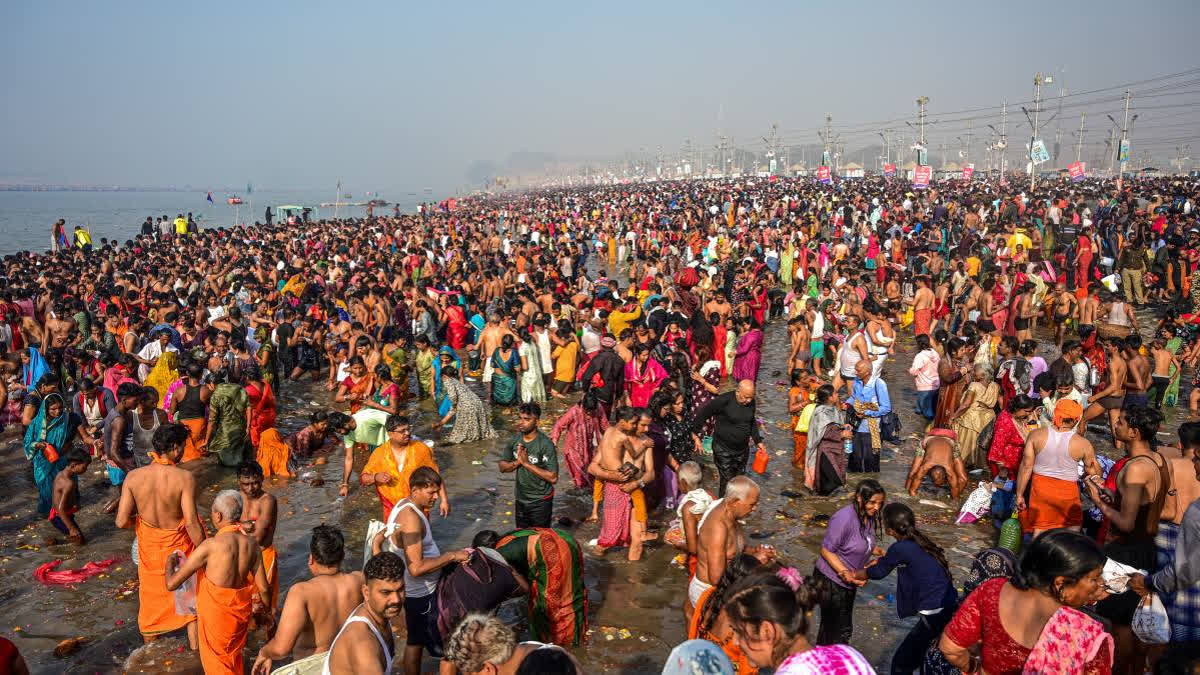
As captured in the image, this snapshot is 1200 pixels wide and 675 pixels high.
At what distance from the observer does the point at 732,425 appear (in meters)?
7.38

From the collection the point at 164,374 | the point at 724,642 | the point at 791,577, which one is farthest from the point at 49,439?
the point at 791,577

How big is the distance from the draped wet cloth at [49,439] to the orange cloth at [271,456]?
1812 millimetres

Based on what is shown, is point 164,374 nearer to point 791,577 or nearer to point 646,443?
point 646,443

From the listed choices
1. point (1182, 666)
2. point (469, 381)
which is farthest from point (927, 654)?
point (469, 381)

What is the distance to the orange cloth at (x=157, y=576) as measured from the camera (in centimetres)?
538

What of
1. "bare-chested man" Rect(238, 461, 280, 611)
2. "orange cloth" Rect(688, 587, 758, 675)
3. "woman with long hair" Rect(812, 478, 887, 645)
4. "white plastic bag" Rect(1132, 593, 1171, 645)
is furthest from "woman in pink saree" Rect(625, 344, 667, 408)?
"white plastic bag" Rect(1132, 593, 1171, 645)

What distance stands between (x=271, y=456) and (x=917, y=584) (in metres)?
6.94

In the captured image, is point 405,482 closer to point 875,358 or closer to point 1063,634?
point 1063,634

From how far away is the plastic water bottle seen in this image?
20.5ft

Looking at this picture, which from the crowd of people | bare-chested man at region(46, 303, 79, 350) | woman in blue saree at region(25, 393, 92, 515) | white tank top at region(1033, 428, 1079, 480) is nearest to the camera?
the crowd of people

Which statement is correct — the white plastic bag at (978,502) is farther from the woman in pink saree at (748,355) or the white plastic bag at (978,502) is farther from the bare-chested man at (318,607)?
the bare-chested man at (318,607)

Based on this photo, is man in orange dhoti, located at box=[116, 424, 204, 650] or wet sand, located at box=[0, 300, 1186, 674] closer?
man in orange dhoti, located at box=[116, 424, 204, 650]

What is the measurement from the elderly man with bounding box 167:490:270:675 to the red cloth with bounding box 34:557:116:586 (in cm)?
257

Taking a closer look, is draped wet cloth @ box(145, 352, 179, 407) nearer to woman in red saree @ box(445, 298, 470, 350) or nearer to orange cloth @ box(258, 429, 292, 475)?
orange cloth @ box(258, 429, 292, 475)
